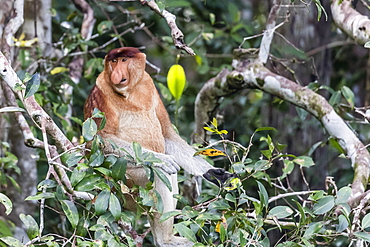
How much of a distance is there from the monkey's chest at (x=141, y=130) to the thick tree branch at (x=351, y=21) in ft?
4.11

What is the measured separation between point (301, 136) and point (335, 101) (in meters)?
1.31

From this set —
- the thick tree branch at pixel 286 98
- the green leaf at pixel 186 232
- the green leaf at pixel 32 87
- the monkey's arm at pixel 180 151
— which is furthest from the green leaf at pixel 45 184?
the thick tree branch at pixel 286 98

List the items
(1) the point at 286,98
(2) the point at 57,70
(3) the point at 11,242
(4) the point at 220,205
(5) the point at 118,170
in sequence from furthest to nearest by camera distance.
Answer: (2) the point at 57,70, (1) the point at 286,98, (4) the point at 220,205, (5) the point at 118,170, (3) the point at 11,242

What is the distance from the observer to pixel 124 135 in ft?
9.46

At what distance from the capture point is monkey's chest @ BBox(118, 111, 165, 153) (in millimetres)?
2895

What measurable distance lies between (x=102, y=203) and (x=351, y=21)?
6.47 feet

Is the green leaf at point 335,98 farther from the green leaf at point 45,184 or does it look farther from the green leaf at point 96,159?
the green leaf at point 45,184

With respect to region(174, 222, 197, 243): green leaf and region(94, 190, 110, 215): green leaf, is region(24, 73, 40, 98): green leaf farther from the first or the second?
region(174, 222, 197, 243): green leaf

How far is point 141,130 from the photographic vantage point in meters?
2.91

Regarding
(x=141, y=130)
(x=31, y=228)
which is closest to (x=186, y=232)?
(x=31, y=228)

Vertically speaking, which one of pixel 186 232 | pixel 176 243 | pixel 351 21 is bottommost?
pixel 176 243

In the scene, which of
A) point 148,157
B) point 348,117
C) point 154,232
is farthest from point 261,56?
Result: point 148,157

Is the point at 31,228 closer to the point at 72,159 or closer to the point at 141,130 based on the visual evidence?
the point at 72,159

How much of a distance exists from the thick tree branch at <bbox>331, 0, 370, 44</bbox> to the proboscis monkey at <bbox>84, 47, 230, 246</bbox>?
1.13 metres
